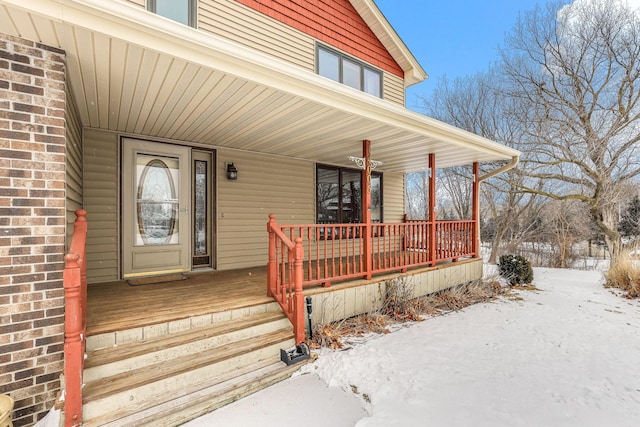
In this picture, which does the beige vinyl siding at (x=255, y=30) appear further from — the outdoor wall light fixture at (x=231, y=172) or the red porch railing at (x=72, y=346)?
the red porch railing at (x=72, y=346)

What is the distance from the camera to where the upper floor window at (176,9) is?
4652mm

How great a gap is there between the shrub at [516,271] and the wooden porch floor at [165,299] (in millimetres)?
5773

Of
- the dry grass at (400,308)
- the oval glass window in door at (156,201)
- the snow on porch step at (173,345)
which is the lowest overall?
the dry grass at (400,308)

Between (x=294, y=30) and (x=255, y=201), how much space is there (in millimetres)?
3445

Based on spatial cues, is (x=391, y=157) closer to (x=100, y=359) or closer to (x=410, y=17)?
(x=100, y=359)

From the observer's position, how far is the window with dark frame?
6.65 meters

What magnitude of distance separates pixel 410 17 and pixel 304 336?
118856 mm

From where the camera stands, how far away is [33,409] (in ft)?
7.03

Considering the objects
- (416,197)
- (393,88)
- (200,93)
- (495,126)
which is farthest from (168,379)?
(416,197)

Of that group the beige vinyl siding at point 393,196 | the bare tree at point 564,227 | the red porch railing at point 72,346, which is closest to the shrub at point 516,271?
the beige vinyl siding at point 393,196

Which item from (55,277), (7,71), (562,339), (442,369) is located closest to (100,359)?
(55,277)

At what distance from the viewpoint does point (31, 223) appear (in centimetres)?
213

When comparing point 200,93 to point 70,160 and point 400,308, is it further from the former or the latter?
point 400,308

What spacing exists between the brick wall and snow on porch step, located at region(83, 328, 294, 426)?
35 cm
